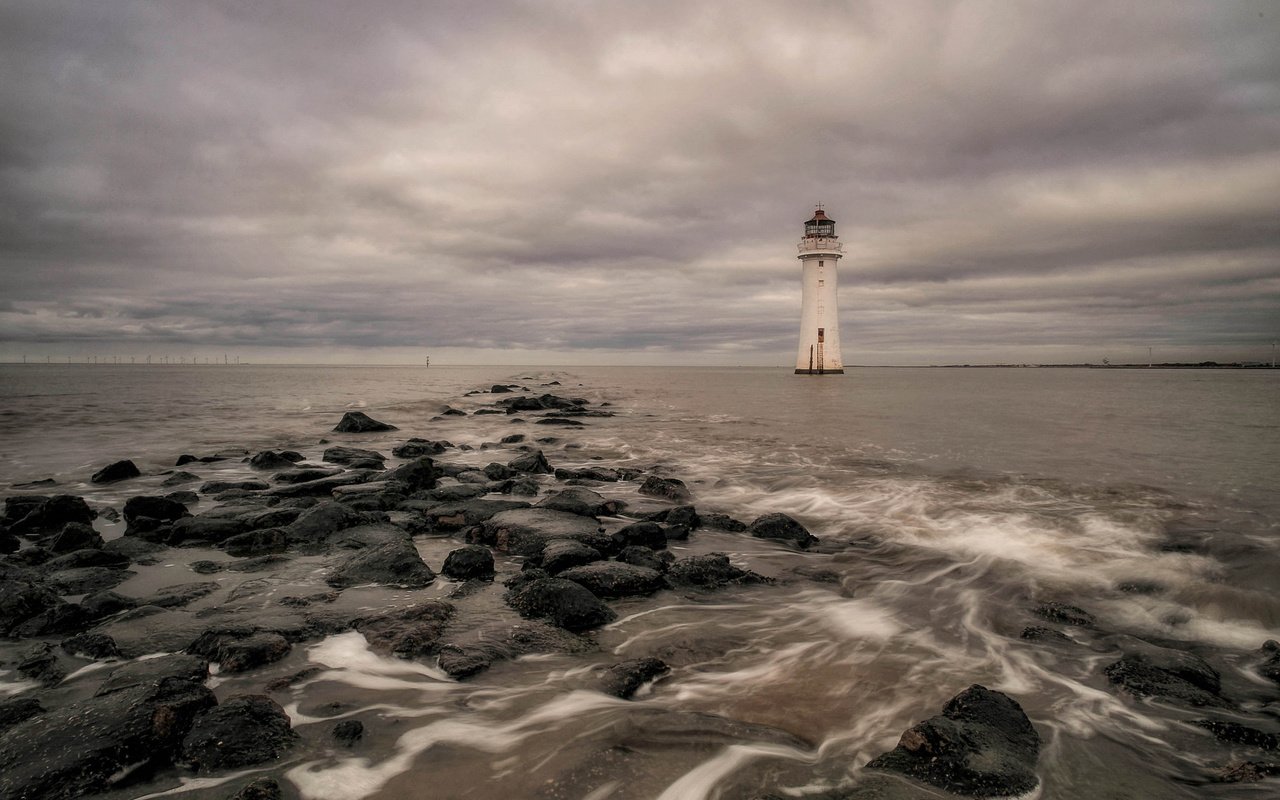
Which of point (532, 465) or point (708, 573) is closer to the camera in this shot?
point (708, 573)

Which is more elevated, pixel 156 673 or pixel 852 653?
pixel 156 673

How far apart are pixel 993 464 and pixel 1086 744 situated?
11139mm

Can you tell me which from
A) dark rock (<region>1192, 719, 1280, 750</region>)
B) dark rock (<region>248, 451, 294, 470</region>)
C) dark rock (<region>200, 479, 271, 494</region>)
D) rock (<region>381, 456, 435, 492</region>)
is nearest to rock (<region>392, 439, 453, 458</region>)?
dark rock (<region>248, 451, 294, 470</region>)

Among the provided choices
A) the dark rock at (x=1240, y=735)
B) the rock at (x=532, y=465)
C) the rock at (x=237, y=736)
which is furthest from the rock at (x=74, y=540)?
→ the dark rock at (x=1240, y=735)

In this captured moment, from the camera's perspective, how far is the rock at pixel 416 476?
10.0m

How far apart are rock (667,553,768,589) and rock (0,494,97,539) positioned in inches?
273

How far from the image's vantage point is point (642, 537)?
6.88 metres

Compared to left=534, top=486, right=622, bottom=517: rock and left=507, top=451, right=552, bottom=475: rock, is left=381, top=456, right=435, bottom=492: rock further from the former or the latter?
left=534, top=486, right=622, bottom=517: rock

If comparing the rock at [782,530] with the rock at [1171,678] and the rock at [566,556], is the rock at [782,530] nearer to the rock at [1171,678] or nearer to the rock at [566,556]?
the rock at [566,556]

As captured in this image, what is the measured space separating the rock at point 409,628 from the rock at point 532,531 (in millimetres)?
1825

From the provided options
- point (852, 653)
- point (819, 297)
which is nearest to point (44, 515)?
point (852, 653)

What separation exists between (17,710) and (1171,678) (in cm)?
666

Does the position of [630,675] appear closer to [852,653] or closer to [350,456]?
[852,653]

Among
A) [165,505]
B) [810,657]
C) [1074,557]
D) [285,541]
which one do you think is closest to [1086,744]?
[810,657]
